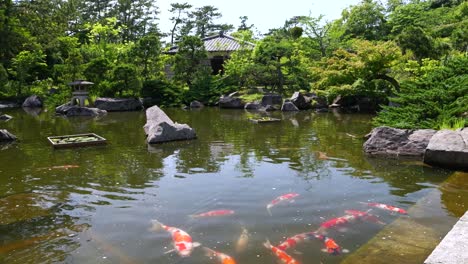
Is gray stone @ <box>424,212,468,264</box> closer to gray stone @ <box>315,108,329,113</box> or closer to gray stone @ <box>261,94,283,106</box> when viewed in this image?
gray stone @ <box>315,108,329,113</box>

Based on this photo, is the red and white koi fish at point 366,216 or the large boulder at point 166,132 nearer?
the red and white koi fish at point 366,216

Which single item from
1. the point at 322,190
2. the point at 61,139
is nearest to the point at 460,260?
the point at 322,190

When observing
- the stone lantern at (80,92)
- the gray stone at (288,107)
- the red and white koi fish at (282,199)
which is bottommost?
the red and white koi fish at (282,199)

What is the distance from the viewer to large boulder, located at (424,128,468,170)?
9.59m

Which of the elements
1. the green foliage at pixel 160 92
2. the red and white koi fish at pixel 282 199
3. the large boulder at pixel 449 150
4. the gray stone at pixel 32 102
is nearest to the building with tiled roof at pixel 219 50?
the green foliage at pixel 160 92

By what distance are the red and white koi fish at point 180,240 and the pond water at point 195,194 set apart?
0.10 m

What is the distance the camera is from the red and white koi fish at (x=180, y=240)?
18.5 ft

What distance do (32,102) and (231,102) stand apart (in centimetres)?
1529

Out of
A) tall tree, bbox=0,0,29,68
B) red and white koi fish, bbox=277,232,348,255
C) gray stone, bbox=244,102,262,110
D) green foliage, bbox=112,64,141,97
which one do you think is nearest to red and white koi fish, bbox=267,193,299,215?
red and white koi fish, bbox=277,232,348,255

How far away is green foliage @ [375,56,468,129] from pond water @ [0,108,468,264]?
1.66 meters

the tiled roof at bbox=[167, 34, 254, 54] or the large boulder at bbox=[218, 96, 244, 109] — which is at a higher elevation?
the tiled roof at bbox=[167, 34, 254, 54]

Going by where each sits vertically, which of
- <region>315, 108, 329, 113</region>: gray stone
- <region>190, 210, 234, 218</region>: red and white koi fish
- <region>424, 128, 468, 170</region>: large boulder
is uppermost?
<region>315, 108, 329, 113</region>: gray stone

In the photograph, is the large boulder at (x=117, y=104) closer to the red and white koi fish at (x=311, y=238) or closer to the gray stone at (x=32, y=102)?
the gray stone at (x=32, y=102)

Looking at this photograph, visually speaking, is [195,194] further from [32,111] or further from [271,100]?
[32,111]
